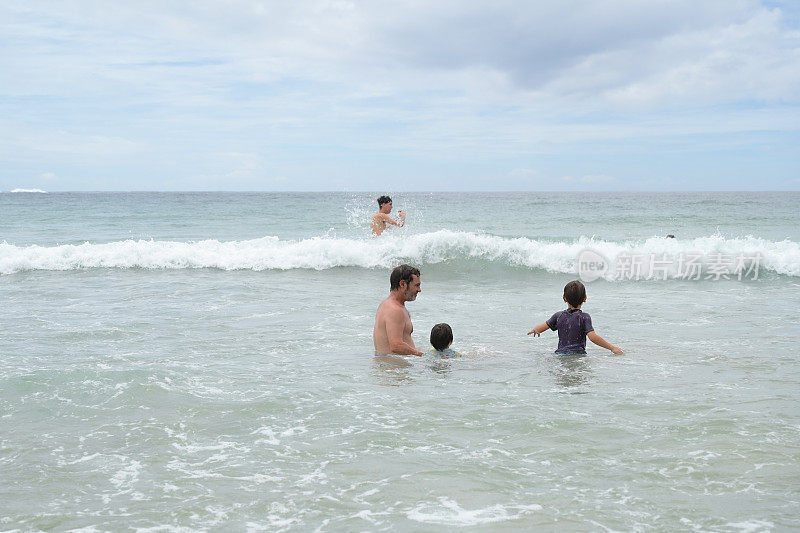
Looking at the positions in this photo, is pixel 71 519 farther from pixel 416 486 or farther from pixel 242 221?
pixel 242 221

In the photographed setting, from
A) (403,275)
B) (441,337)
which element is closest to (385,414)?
(441,337)

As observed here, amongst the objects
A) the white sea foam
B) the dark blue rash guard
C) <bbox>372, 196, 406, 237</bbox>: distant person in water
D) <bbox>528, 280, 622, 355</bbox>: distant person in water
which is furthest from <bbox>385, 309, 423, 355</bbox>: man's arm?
<bbox>372, 196, 406, 237</bbox>: distant person in water

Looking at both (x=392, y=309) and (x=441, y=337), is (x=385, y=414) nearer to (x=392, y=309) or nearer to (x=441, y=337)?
(x=441, y=337)

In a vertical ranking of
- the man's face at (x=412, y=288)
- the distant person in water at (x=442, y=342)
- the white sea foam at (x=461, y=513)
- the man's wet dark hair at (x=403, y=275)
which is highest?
the man's wet dark hair at (x=403, y=275)

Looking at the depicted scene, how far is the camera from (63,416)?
5027 millimetres

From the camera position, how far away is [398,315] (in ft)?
22.4

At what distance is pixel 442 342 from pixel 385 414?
5.94ft

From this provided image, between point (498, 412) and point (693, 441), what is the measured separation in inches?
56.2

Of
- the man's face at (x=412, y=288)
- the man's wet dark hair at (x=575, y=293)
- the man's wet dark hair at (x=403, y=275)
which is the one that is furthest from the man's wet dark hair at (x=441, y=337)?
the man's wet dark hair at (x=575, y=293)

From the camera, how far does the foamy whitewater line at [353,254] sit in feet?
49.7

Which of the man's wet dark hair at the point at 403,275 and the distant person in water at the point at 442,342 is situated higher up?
the man's wet dark hair at the point at 403,275

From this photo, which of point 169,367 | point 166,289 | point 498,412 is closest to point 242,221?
point 166,289

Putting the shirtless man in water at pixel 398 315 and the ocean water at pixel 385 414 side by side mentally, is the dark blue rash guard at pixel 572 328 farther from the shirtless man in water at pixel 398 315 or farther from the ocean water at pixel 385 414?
the shirtless man in water at pixel 398 315

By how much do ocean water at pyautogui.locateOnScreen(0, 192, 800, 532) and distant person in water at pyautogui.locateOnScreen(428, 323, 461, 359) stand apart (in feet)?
0.81
